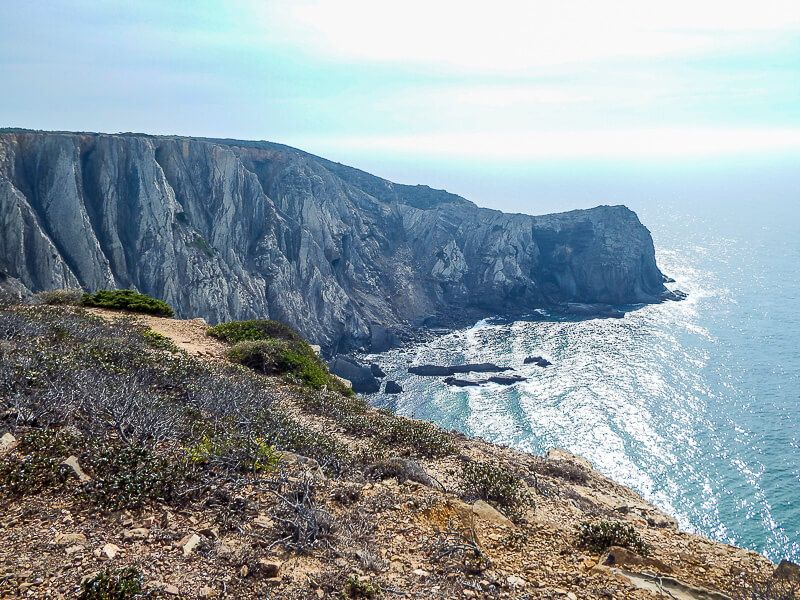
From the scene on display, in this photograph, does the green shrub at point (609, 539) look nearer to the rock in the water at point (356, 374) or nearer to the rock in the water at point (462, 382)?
the rock in the water at point (356, 374)

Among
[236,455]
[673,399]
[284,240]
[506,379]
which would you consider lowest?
[506,379]

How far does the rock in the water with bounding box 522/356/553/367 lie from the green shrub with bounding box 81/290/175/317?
46.5m

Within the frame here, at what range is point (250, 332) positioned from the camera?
2070 cm

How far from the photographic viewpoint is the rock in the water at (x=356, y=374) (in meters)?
56.5

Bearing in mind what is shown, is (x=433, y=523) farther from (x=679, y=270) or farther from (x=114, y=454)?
(x=679, y=270)

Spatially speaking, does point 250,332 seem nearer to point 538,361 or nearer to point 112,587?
point 112,587

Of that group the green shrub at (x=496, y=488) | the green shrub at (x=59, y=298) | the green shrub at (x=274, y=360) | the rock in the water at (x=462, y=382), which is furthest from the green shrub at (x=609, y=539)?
the rock in the water at (x=462, y=382)

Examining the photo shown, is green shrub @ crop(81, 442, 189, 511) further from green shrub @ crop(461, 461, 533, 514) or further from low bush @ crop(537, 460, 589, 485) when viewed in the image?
low bush @ crop(537, 460, 589, 485)

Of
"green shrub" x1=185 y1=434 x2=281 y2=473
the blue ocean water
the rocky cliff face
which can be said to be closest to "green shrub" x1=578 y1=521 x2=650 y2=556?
"green shrub" x1=185 y1=434 x2=281 y2=473

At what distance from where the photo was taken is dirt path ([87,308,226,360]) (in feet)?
58.1

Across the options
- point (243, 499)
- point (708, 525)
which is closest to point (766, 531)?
point (708, 525)

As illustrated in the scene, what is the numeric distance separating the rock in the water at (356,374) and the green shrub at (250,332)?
31.9 meters

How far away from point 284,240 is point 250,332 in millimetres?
56194

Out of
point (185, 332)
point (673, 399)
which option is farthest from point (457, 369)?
point (185, 332)
